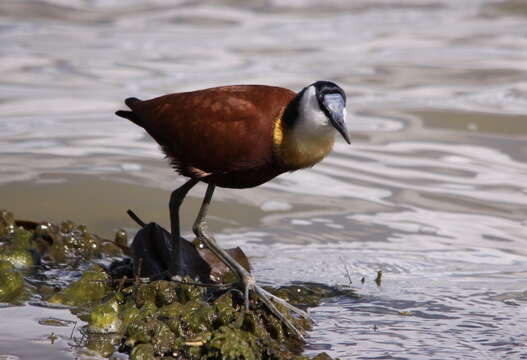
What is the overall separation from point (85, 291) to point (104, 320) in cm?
47

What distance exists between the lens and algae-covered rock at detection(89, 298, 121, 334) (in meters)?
4.28

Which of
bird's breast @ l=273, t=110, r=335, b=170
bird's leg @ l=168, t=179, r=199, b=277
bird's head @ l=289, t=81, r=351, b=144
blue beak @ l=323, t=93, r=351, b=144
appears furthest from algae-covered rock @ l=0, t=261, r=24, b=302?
blue beak @ l=323, t=93, r=351, b=144

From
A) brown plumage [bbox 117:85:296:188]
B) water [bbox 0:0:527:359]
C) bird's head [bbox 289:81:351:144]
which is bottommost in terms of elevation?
water [bbox 0:0:527:359]

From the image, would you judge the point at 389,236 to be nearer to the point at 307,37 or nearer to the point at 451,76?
the point at 451,76

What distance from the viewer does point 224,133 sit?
4703 millimetres

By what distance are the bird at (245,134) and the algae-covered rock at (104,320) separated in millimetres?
568

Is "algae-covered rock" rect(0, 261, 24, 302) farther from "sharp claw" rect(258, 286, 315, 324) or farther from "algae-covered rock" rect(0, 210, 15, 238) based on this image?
"sharp claw" rect(258, 286, 315, 324)

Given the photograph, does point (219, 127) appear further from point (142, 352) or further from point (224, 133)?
point (142, 352)

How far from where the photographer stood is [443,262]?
18.9 feet

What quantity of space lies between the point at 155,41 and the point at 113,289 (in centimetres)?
709

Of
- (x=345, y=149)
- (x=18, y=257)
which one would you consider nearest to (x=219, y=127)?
(x=18, y=257)

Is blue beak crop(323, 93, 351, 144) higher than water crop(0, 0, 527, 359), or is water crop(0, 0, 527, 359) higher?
blue beak crop(323, 93, 351, 144)

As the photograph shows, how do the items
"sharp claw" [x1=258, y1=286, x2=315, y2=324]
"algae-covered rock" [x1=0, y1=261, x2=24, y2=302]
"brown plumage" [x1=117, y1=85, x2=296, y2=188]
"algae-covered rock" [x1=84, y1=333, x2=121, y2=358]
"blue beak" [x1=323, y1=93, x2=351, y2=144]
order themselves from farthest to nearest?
"algae-covered rock" [x1=0, y1=261, x2=24, y2=302]
"brown plumage" [x1=117, y1=85, x2=296, y2=188]
"sharp claw" [x1=258, y1=286, x2=315, y2=324]
"blue beak" [x1=323, y1=93, x2=351, y2=144]
"algae-covered rock" [x1=84, y1=333, x2=121, y2=358]

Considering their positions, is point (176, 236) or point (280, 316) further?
point (176, 236)
